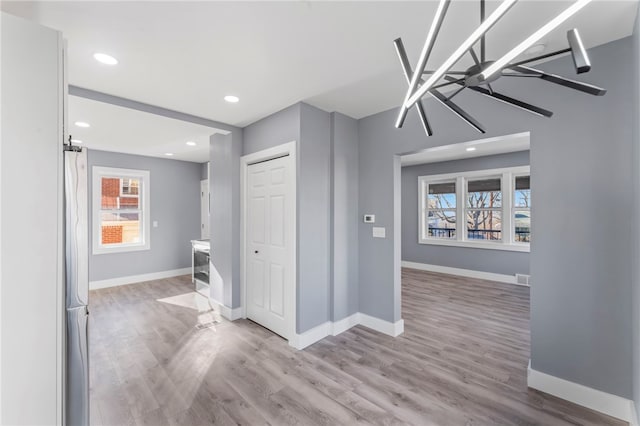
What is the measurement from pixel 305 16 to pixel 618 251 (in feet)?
8.44

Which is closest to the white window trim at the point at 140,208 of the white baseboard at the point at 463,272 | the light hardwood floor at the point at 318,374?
the light hardwood floor at the point at 318,374

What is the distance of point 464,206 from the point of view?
6.21 m

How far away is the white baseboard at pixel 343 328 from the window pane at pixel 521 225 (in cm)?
372

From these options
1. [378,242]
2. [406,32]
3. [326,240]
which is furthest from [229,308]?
[406,32]

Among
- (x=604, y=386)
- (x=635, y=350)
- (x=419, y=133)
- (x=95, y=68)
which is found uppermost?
(x=95, y=68)

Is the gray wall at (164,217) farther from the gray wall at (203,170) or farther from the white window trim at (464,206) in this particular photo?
the white window trim at (464,206)

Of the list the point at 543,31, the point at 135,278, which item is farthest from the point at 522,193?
the point at 135,278

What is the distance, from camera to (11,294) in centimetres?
106

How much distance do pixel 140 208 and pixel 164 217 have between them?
467 mm

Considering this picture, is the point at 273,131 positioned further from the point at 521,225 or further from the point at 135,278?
the point at 521,225

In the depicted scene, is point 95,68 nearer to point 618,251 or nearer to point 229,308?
point 229,308

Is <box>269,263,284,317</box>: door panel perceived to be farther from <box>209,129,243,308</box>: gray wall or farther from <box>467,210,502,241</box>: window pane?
<box>467,210,502,241</box>: window pane

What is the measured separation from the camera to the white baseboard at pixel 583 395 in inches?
75.0

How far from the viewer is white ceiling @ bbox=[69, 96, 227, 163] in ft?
9.96
